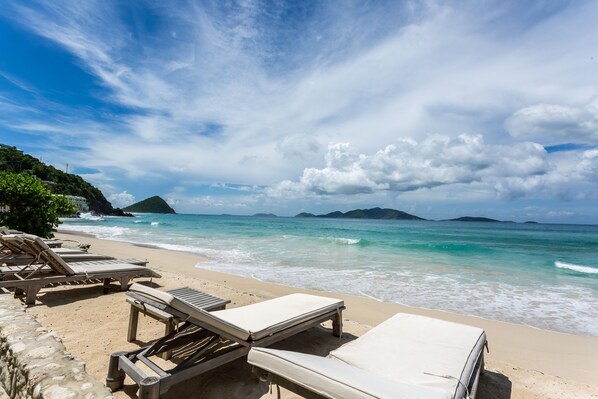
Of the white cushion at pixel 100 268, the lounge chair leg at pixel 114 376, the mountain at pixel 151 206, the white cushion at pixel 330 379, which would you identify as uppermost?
the mountain at pixel 151 206

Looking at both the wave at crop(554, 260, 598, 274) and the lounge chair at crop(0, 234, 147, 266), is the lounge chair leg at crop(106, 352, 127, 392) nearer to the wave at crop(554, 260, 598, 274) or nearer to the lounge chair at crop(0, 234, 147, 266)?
the lounge chair at crop(0, 234, 147, 266)

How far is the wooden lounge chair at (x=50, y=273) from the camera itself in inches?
205

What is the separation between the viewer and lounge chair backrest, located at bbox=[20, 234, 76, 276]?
520cm

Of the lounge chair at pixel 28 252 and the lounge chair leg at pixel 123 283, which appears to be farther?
the lounge chair leg at pixel 123 283

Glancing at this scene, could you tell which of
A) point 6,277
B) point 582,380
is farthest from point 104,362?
point 582,380

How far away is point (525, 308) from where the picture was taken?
295 inches

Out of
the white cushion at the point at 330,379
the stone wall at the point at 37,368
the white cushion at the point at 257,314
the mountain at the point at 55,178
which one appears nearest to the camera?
the white cushion at the point at 330,379

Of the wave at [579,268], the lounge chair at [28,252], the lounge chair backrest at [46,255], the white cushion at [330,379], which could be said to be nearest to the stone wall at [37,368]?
the white cushion at [330,379]

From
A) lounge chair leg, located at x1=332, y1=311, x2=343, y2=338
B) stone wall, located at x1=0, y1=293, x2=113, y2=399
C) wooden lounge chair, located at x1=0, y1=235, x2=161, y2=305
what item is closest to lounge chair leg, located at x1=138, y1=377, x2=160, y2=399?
stone wall, located at x1=0, y1=293, x2=113, y2=399

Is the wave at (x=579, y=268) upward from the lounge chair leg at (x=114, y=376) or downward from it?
downward

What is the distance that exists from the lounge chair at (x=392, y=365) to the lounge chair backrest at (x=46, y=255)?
502 cm

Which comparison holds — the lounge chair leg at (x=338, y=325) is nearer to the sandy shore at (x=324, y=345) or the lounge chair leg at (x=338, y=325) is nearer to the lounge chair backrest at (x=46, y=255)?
the sandy shore at (x=324, y=345)

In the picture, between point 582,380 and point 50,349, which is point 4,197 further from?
point 582,380

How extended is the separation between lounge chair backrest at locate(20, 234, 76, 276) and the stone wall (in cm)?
234
